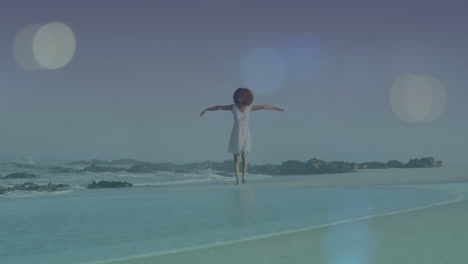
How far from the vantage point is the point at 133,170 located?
13.9m

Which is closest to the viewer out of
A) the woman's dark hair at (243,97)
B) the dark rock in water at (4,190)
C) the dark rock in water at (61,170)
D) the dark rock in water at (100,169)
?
the dark rock in water at (4,190)

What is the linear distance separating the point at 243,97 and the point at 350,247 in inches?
220

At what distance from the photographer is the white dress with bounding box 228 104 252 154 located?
7688 mm

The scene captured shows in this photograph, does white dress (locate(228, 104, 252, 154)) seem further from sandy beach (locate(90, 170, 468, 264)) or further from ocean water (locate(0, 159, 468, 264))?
sandy beach (locate(90, 170, 468, 264))

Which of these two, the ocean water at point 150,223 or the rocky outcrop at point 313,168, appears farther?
the rocky outcrop at point 313,168

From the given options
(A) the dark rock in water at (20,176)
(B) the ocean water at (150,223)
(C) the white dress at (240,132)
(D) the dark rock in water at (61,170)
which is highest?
(C) the white dress at (240,132)

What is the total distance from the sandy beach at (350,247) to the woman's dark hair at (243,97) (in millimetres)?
4867

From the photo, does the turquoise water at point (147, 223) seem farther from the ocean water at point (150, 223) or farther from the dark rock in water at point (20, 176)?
the dark rock in water at point (20, 176)

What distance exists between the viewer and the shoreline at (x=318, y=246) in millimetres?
1948

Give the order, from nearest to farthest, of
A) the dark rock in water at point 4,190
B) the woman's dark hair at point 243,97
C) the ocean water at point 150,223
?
1. the ocean water at point 150,223
2. the dark rock in water at point 4,190
3. the woman's dark hair at point 243,97

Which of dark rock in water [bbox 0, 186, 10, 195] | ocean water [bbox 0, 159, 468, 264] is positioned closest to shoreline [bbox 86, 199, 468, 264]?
ocean water [bbox 0, 159, 468, 264]

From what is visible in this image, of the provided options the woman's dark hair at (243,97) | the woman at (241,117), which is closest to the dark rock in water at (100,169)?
the woman at (241,117)

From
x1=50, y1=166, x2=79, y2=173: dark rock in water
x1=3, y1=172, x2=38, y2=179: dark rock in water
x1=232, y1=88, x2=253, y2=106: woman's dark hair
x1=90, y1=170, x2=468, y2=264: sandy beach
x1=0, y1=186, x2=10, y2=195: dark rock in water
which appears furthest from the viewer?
x1=50, y1=166, x2=79, y2=173: dark rock in water

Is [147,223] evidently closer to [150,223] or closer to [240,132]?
[150,223]
